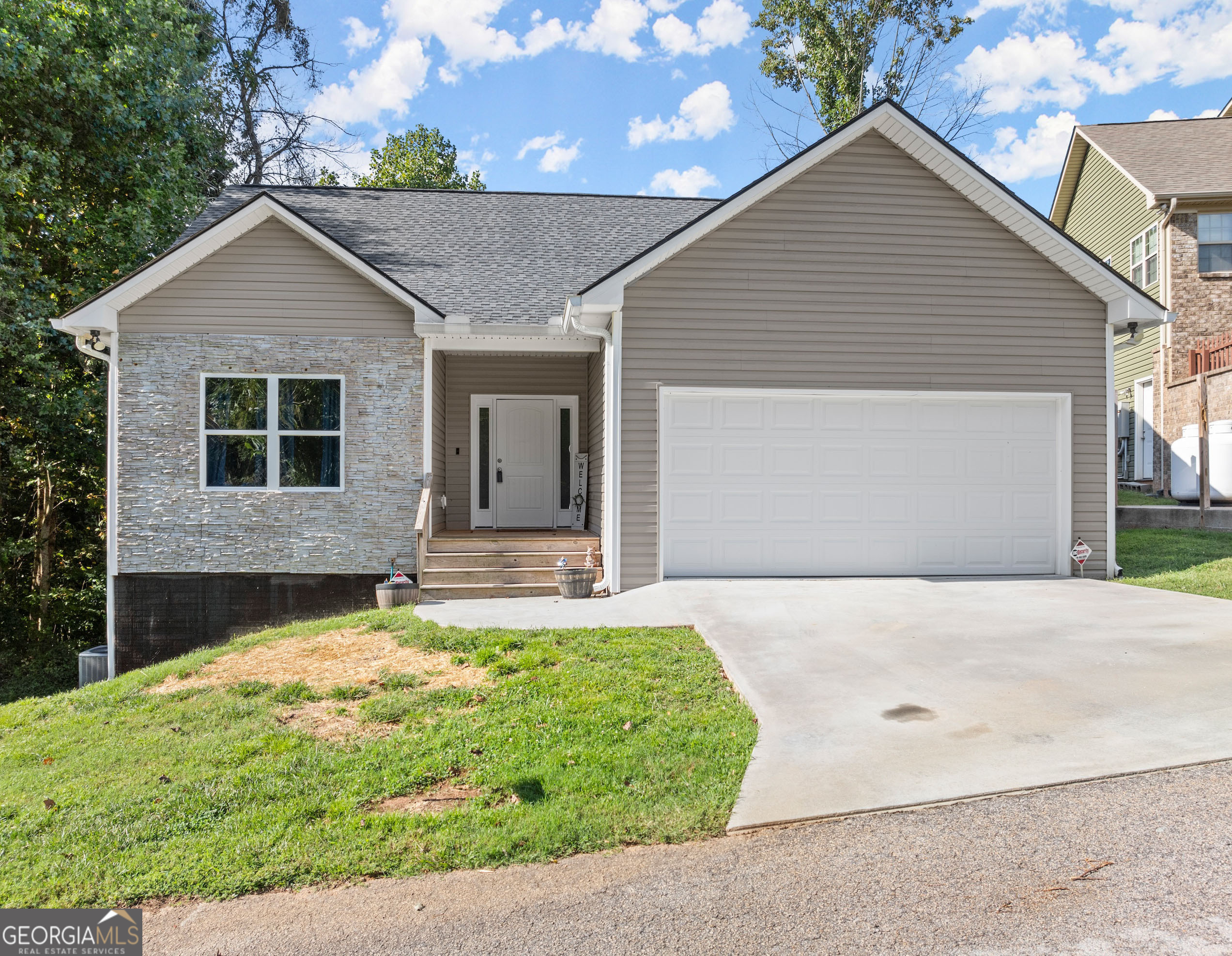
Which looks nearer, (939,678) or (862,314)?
(939,678)

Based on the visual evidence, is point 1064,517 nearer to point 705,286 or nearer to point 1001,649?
point 1001,649

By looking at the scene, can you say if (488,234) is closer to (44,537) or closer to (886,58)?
(44,537)

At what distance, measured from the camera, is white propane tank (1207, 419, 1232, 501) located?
13.6 metres

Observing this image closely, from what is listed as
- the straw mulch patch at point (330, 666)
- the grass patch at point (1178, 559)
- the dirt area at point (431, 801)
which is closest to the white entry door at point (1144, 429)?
the grass patch at point (1178, 559)

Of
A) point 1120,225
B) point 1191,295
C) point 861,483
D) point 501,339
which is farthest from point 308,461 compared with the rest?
point 1120,225

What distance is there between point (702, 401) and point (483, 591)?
3430 millimetres

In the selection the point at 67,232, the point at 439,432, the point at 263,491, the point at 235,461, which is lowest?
the point at 263,491

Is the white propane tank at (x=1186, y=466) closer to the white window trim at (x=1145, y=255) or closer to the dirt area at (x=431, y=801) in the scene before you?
the white window trim at (x=1145, y=255)

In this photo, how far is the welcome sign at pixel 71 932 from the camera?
3.10m

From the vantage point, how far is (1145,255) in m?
17.9

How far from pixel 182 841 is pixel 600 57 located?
75.7 feet

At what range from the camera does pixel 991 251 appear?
394 inches

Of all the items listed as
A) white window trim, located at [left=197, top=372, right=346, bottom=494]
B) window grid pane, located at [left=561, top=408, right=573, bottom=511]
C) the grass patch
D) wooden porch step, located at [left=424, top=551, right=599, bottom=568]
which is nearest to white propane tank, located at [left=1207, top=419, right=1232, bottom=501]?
the grass patch

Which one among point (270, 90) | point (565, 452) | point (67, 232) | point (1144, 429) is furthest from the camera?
point (270, 90)
